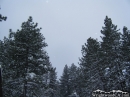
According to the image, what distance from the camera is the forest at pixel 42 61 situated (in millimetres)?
15248

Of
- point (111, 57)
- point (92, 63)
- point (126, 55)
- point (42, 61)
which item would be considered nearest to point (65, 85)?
point (92, 63)

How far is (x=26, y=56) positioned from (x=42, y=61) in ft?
6.90

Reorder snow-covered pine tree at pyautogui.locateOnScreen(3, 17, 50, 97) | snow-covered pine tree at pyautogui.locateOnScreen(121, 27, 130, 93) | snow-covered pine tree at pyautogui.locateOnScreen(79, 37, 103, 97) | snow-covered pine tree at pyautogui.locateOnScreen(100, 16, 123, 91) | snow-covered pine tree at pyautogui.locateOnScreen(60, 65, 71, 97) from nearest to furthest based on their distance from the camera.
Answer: snow-covered pine tree at pyautogui.locateOnScreen(3, 17, 50, 97)
snow-covered pine tree at pyautogui.locateOnScreen(121, 27, 130, 93)
snow-covered pine tree at pyautogui.locateOnScreen(100, 16, 123, 91)
snow-covered pine tree at pyautogui.locateOnScreen(79, 37, 103, 97)
snow-covered pine tree at pyautogui.locateOnScreen(60, 65, 71, 97)

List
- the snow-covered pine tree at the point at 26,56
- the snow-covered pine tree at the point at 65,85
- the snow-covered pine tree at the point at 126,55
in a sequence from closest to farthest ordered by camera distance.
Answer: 1. the snow-covered pine tree at the point at 26,56
2. the snow-covered pine tree at the point at 126,55
3. the snow-covered pine tree at the point at 65,85

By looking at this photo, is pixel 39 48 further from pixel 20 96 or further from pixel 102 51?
pixel 102 51

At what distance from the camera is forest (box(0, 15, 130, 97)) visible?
1525 cm

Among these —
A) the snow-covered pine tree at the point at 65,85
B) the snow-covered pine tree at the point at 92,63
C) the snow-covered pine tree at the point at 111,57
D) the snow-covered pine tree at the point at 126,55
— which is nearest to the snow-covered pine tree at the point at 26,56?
the snow-covered pine tree at the point at 92,63

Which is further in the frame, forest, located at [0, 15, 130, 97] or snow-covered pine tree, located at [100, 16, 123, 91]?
snow-covered pine tree, located at [100, 16, 123, 91]

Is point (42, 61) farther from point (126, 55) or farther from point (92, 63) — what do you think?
point (126, 55)

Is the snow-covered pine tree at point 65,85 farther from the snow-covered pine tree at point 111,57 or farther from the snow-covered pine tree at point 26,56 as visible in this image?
the snow-covered pine tree at point 26,56

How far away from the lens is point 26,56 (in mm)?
15750

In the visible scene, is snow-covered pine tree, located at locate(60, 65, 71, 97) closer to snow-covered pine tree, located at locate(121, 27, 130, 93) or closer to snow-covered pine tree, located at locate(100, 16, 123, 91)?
snow-covered pine tree, located at locate(100, 16, 123, 91)

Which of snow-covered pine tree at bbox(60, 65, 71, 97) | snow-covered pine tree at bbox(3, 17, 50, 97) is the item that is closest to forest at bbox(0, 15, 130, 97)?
snow-covered pine tree at bbox(3, 17, 50, 97)

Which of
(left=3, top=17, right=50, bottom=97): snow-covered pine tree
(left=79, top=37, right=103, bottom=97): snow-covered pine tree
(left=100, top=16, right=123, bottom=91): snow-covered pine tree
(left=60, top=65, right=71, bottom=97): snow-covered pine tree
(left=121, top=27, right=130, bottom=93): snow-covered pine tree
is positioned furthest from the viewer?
(left=60, top=65, right=71, bottom=97): snow-covered pine tree
